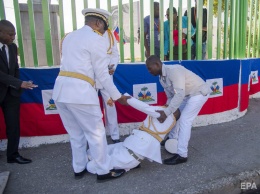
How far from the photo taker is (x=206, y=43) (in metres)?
5.23

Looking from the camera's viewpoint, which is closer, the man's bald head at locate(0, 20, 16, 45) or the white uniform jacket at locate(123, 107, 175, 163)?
the white uniform jacket at locate(123, 107, 175, 163)

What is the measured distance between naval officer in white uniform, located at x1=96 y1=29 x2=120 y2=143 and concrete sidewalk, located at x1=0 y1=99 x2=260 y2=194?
2.38 ft

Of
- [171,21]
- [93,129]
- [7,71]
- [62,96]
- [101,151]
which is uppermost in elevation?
[171,21]

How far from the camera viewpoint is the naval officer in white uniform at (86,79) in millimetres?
2795

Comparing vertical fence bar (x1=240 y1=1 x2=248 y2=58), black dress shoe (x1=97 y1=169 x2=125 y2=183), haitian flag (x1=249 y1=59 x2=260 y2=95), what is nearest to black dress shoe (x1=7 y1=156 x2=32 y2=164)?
black dress shoe (x1=97 y1=169 x2=125 y2=183)

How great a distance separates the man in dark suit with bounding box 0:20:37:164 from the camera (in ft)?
10.9

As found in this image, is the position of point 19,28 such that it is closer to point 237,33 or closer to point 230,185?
point 230,185

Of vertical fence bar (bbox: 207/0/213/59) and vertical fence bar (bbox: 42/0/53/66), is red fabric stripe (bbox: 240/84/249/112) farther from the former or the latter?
→ vertical fence bar (bbox: 42/0/53/66)

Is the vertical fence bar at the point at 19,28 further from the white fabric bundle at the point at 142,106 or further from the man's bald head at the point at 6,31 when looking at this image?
the white fabric bundle at the point at 142,106

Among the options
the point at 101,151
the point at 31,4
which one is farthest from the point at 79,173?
the point at 31,4

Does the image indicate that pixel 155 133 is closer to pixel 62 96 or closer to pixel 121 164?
pixel 121 164

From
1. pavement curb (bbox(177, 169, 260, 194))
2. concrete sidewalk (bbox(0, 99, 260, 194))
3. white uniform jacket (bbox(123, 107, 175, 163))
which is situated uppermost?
white uniform jacket (bbox(123, 107, 175, 163))

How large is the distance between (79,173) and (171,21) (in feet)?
9.91

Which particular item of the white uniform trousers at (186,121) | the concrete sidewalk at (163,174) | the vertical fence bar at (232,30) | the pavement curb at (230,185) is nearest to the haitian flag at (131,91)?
the vertical fence bar at (232,30)
